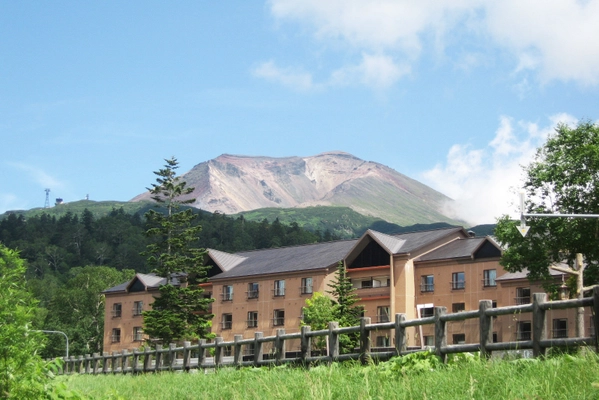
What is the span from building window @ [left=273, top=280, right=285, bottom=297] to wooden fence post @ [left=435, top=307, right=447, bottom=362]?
189 ft


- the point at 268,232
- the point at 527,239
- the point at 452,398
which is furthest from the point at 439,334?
the point at 268,232

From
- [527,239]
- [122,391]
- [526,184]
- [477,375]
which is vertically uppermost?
[526,184]

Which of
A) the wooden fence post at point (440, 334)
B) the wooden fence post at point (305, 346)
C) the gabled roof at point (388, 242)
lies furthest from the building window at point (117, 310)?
the wooden fence post at point (440, 334)

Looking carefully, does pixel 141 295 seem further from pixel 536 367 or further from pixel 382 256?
pixel 536 367

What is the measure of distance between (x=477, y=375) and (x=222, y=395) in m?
5.11

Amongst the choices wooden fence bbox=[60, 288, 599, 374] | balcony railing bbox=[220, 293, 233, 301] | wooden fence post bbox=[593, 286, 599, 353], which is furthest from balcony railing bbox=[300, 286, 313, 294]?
wooden fence post bbox=[593, 286, 599, 353]

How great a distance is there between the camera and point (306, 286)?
7069 cm

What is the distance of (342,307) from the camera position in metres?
58.5

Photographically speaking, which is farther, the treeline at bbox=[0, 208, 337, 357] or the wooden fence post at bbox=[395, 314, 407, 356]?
the treeline at bbox=[0, 208, 337, 357]

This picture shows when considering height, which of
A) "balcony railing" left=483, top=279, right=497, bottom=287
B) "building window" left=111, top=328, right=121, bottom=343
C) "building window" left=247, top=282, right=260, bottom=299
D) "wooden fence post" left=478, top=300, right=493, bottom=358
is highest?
"balcony railing" left=483, top=279, right=497, bottom=287

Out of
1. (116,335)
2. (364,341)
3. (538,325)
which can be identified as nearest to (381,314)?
(116,335)

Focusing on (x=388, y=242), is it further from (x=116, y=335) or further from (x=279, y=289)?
(x=116, y=335)

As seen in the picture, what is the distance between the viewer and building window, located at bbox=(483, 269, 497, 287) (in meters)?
A: 63.7

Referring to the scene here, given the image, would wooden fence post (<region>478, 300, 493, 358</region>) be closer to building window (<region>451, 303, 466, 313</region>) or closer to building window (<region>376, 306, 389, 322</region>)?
building window (<region>451, 303, 466, 313</region>)
